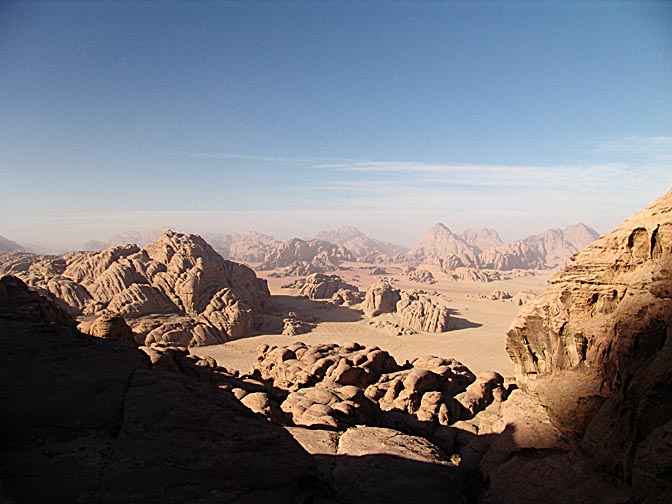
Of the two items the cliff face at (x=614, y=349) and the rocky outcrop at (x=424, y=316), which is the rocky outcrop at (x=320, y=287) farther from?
the cliff face at (x=614, y=349)

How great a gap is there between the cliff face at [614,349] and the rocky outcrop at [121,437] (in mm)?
5131

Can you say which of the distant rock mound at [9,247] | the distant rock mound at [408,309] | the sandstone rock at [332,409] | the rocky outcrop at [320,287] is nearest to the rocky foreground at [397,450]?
the sandstone rock at [332,409]

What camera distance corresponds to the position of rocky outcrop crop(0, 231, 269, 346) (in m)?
34.7

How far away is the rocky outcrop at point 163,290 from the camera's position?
34.7 m

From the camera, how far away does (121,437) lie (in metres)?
6.05

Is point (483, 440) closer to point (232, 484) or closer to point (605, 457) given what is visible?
point (605, 457)

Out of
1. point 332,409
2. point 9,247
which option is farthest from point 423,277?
point 9,247

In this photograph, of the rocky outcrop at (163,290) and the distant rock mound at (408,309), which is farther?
the distant rock mound at (408,309)

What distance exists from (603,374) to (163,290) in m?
39.6

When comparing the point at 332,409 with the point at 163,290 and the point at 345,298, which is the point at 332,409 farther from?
the point at 345,298

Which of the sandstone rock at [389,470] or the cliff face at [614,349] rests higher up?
the cliff face at [614,349]

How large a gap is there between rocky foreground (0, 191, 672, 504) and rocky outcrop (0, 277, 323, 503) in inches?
0.9

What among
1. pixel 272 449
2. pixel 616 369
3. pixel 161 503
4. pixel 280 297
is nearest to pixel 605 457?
pixel 616 369

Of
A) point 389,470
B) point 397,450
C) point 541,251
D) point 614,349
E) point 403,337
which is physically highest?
point 614,349
